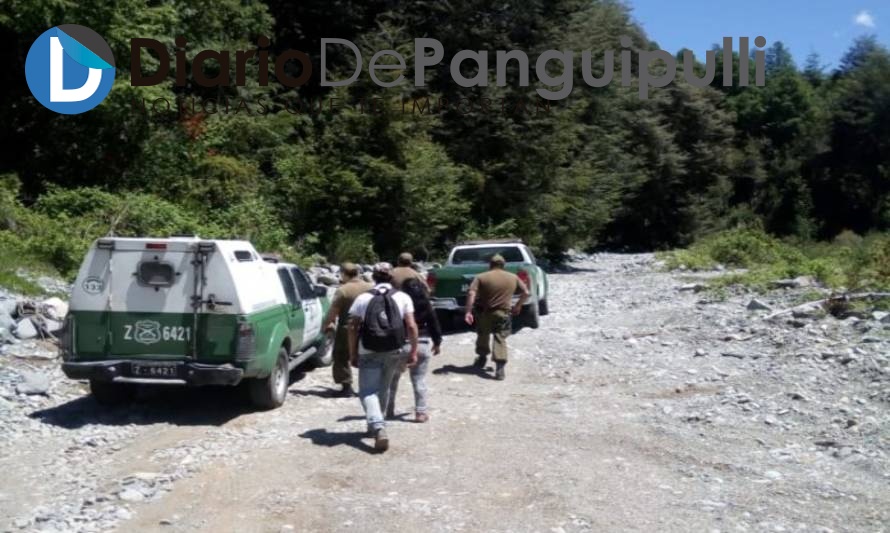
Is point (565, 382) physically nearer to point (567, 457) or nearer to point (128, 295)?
point (567, 457)

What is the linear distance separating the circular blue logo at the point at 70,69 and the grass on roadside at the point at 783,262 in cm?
1560

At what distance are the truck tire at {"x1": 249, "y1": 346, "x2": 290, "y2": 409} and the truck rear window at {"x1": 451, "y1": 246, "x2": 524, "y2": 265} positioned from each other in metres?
7.91

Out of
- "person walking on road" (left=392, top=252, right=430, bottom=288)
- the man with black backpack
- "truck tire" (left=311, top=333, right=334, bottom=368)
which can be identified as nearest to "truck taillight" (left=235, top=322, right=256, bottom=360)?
the man with black backpack

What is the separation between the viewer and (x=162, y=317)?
9859 millimetres

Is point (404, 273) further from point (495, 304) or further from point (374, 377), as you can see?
point (374, 377)

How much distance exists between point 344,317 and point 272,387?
1.39 meters

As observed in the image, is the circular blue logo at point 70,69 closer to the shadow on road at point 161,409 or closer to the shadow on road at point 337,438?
the shadow on road at point 161,409

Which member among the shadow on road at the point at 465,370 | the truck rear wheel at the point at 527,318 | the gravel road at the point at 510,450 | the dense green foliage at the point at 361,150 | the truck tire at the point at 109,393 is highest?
the dense green foliage at the point at 361,150

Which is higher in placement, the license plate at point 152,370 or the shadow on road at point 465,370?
the license plate at point 152,370

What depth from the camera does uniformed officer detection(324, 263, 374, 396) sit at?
1110 centimetres

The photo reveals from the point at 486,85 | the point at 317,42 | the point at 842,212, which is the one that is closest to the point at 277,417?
the point at 486,85

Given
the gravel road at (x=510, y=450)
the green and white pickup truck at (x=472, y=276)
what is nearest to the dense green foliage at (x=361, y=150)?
the green and white pickup truck at (x=472, y=276)

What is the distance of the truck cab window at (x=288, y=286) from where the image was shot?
11648 mm

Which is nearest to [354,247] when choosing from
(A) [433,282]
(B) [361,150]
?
(B) [361,150]
